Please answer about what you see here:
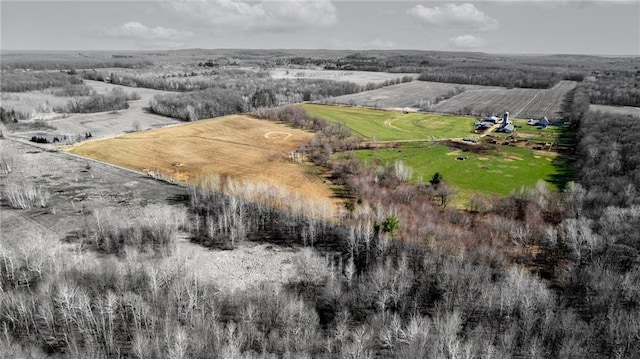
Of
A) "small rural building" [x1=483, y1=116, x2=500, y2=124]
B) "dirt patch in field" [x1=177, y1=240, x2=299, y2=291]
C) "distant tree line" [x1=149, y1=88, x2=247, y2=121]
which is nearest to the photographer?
"dirt patch in field" [x1=177, y1=240, x2=299, y2=291]

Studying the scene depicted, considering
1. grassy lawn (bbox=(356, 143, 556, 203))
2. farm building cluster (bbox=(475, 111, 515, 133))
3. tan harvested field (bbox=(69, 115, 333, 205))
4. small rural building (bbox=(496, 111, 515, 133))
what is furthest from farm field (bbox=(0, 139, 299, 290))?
farm building cluster (bbox=(475, 111, 515, 133))

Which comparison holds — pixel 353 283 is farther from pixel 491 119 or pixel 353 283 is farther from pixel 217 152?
pixel 491 119

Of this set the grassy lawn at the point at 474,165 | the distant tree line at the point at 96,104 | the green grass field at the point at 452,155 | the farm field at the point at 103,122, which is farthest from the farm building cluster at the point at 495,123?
the distant tree line at the point at 96,104

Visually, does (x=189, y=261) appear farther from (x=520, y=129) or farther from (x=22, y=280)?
(x=520, y=129)

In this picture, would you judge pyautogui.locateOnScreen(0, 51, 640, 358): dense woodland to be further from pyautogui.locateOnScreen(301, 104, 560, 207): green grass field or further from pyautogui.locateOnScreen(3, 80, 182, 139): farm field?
pyautogui.locateOnScreen(3, 80, 182, 139): farm field

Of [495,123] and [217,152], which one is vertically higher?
[495,123]

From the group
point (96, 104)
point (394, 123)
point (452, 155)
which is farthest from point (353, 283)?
point (96, 104)

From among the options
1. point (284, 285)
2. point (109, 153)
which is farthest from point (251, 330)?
point (109, 153)
